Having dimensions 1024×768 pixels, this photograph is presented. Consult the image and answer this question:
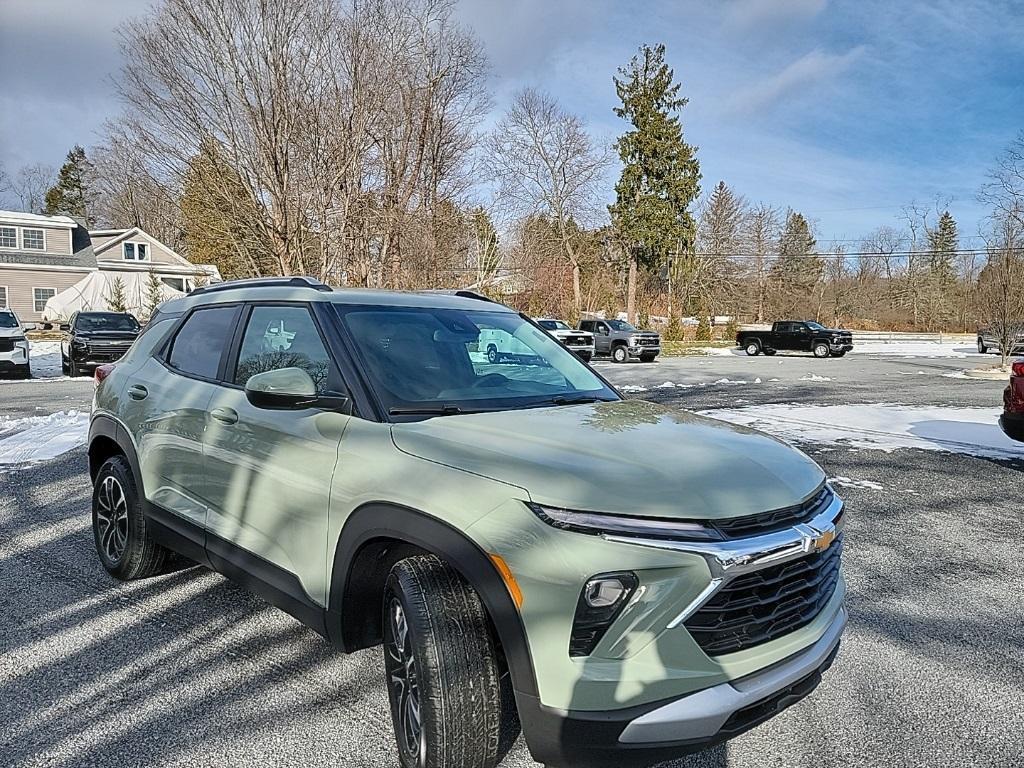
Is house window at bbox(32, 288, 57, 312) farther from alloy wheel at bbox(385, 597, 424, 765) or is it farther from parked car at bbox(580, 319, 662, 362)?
alloy wheel at bbox(385, 597, 424, 765)

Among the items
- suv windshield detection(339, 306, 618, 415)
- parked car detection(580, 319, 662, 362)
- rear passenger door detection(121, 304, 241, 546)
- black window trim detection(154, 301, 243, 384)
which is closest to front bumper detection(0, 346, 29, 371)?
rear passenger door detection(121, 304, 241, 546)

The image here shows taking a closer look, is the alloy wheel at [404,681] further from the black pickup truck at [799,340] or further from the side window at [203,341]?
the black pickup truck at [799,340]

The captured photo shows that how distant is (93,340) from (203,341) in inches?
642

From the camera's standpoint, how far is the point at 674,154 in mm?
42688

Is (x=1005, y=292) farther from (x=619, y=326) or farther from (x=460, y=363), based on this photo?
(x=460, y=363)

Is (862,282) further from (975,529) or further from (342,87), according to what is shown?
(975,529)

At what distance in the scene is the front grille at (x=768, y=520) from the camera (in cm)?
194

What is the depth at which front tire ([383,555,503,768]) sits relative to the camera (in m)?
2.01

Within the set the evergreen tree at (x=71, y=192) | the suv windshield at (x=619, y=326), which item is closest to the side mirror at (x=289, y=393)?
the suv windshield at (x=619, y=326)

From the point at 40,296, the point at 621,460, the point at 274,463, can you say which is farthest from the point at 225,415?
the point at 40,296

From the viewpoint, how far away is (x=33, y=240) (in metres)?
36.9

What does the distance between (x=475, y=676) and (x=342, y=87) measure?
17265 millimetres

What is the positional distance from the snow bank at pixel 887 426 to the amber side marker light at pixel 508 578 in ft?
21.1

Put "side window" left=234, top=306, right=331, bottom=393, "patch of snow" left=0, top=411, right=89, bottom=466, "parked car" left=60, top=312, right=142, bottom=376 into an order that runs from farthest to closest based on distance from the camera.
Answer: "parked car" left=60, top=312, right=142, bottom=376
"patch of snow" left=0, top=411, right=89, bottom=466
"side window" left=234, top=306, right=331, bottom=393
